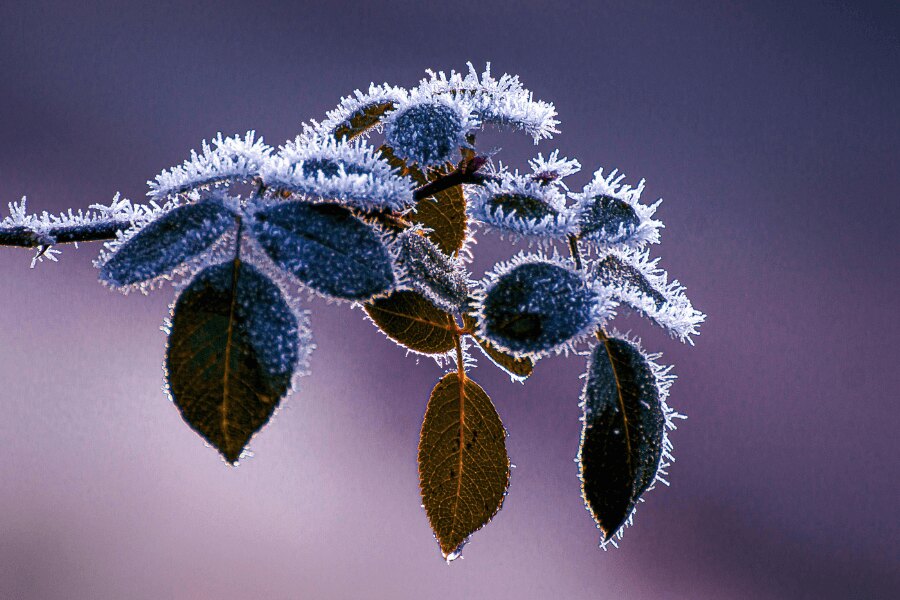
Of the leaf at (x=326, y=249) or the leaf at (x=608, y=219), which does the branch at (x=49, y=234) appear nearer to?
the leaf at (x=326, y=249)

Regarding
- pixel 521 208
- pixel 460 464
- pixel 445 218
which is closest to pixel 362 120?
pixel 445 218

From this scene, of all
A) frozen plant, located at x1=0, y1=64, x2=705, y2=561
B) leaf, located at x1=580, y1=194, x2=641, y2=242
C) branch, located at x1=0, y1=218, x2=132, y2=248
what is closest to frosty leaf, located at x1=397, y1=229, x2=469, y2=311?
frozen plant, located at x1=0, y1=64, x2=705, y2=561

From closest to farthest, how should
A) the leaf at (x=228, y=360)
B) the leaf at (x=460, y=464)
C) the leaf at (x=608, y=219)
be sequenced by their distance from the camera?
1. the leaf at (x=228, y=360)
2. the leaf at (x=608, y=219)
3. the leaf at (x=460, y=464)

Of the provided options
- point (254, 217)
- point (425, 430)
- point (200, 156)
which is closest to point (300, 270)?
point (254, 217)

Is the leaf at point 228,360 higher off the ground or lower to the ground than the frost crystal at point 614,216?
lower

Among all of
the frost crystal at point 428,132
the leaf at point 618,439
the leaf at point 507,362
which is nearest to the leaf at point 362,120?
the frost crystal at point 428,132

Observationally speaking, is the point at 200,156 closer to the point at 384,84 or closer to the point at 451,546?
the point at 384,84
